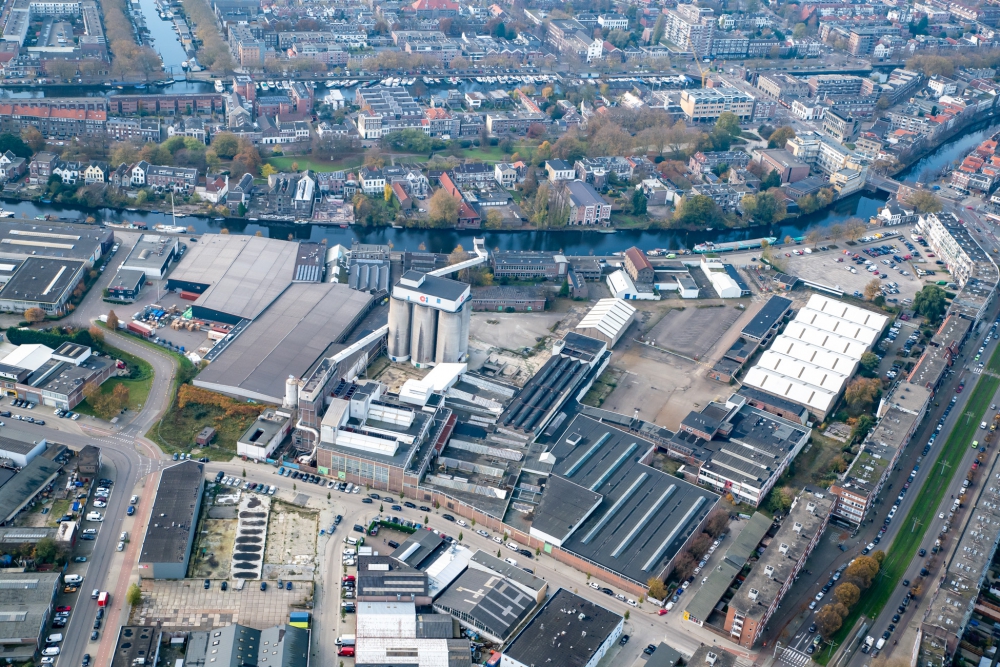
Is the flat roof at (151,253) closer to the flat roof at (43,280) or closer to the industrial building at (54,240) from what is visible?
the industrial building at (54,240)

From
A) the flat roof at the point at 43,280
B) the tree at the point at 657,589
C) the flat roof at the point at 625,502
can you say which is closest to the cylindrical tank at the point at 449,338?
the flat roof at the point at 625,502

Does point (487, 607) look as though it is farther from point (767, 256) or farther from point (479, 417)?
point (767, 256)

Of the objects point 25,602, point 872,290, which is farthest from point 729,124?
point 25,602

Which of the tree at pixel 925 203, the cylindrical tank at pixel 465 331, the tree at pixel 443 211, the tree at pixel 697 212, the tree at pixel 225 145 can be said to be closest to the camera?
the cylindrical tank at pixel 465 331

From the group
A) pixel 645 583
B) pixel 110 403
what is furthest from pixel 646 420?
pixel 110 403

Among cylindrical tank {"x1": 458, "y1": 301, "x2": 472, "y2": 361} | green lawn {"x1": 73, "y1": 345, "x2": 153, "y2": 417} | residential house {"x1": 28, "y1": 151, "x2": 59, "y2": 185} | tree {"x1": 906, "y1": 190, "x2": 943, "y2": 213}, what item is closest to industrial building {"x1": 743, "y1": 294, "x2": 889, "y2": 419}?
cylindrical tank {"x1": 458, "y1": 301, "x2": 472, "y2": 361}

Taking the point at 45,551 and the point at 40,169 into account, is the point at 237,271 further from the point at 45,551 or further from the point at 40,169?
the point at 45,551
